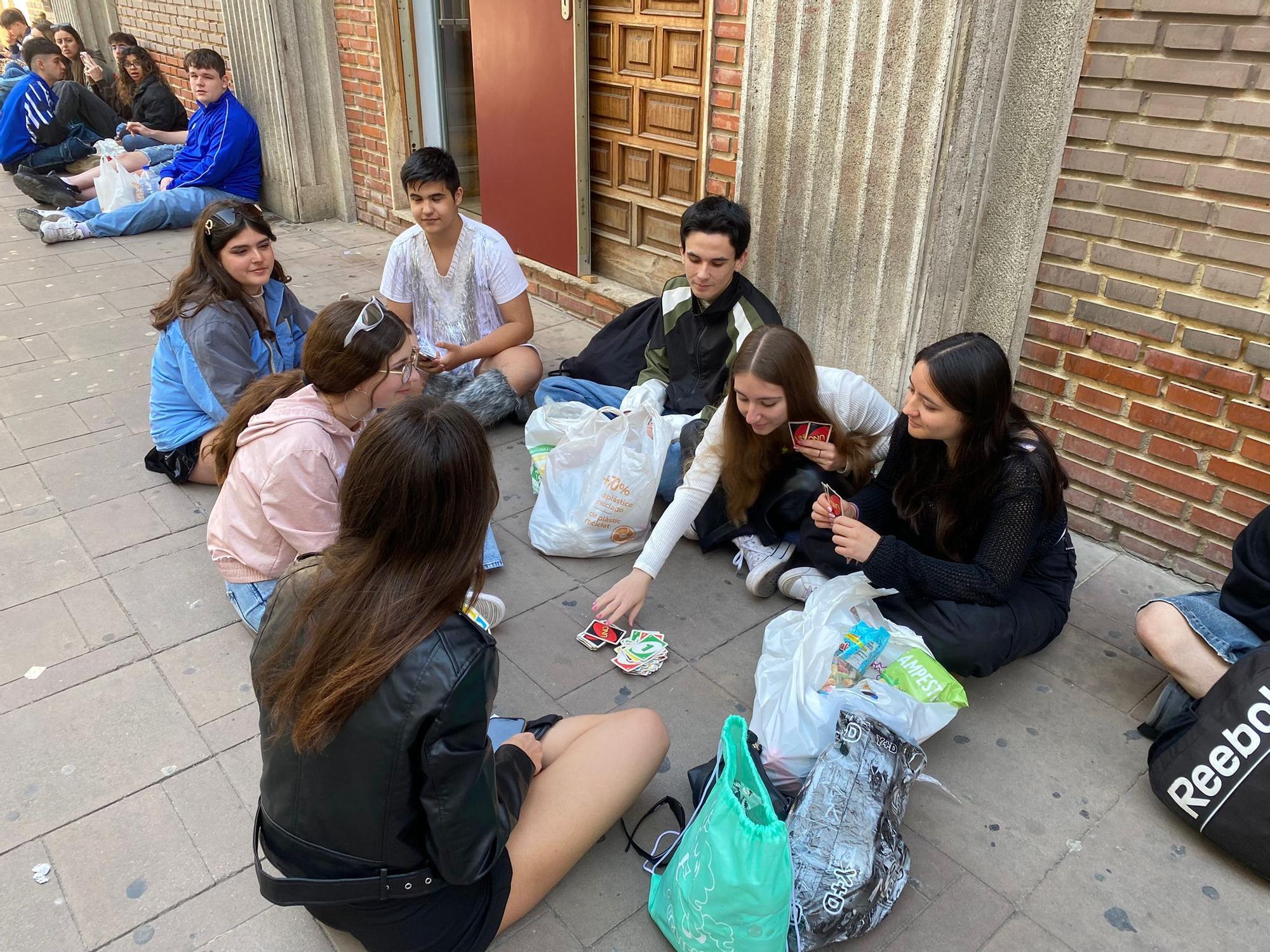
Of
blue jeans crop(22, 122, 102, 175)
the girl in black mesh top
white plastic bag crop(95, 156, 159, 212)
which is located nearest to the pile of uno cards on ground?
the girl in black mesh top

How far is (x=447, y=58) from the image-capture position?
6.65 meters

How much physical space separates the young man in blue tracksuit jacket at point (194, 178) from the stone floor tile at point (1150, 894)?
23.5 ft

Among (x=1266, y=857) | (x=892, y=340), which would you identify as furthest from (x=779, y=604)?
(x=1266, y=857)

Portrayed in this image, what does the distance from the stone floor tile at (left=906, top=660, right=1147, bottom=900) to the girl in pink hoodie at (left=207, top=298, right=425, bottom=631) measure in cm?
192

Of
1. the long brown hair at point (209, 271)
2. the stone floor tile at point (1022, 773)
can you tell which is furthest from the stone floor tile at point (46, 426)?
the stone floor tile at point (1022, 773)

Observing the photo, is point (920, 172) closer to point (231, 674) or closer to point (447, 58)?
point (231, 674)

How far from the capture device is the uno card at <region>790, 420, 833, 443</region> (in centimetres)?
314

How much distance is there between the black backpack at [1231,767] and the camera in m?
2.20

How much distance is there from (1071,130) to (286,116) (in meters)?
6.29

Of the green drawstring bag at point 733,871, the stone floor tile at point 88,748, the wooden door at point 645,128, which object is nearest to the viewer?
the green drawstring bag at point 733,871

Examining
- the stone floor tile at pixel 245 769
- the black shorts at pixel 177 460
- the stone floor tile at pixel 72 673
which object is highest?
the black shorts at pixel 177 460

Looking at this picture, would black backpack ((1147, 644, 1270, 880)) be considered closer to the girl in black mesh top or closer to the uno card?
the girl in black mesh top

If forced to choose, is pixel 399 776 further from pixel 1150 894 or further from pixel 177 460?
pixel 177 460

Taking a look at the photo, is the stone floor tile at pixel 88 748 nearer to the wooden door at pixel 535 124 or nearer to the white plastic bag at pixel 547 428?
the white plastic bag at pixel 547 428
